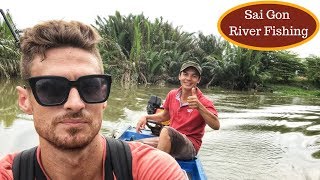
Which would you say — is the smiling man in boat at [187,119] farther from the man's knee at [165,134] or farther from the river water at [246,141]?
the river water at [246,141]

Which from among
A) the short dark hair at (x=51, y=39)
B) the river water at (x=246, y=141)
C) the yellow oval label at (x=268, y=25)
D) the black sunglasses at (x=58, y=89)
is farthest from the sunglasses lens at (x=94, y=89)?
the yellow oval label at (x=268, y=25)

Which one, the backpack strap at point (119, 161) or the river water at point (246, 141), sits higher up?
the backpack strap at point (119, 161)

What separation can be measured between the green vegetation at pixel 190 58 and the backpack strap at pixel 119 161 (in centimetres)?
2161

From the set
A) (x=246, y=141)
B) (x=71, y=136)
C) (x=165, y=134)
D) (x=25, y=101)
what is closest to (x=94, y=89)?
(x=71, y=136)

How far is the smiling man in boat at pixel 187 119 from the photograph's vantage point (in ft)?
14.0

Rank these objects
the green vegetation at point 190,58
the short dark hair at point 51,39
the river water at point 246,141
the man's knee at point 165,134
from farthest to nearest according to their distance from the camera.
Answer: the green vegetation at point 190,58, the river water at point 246,141, the man's knee at point 165,134, the short dark hair at point 51,39

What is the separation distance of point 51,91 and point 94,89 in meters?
0.17

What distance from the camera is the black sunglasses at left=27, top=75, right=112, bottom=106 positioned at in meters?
1.51

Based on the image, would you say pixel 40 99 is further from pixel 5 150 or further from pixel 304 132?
pixel 304 132

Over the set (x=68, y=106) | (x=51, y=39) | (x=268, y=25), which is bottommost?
(x=68, y=106)

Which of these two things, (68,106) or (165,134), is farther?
(165,134)

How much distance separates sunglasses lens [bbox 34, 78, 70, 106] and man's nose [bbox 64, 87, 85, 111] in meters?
0.02

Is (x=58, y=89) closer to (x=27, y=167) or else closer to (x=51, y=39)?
(x=51, y=39)

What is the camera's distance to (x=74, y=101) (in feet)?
4.94
